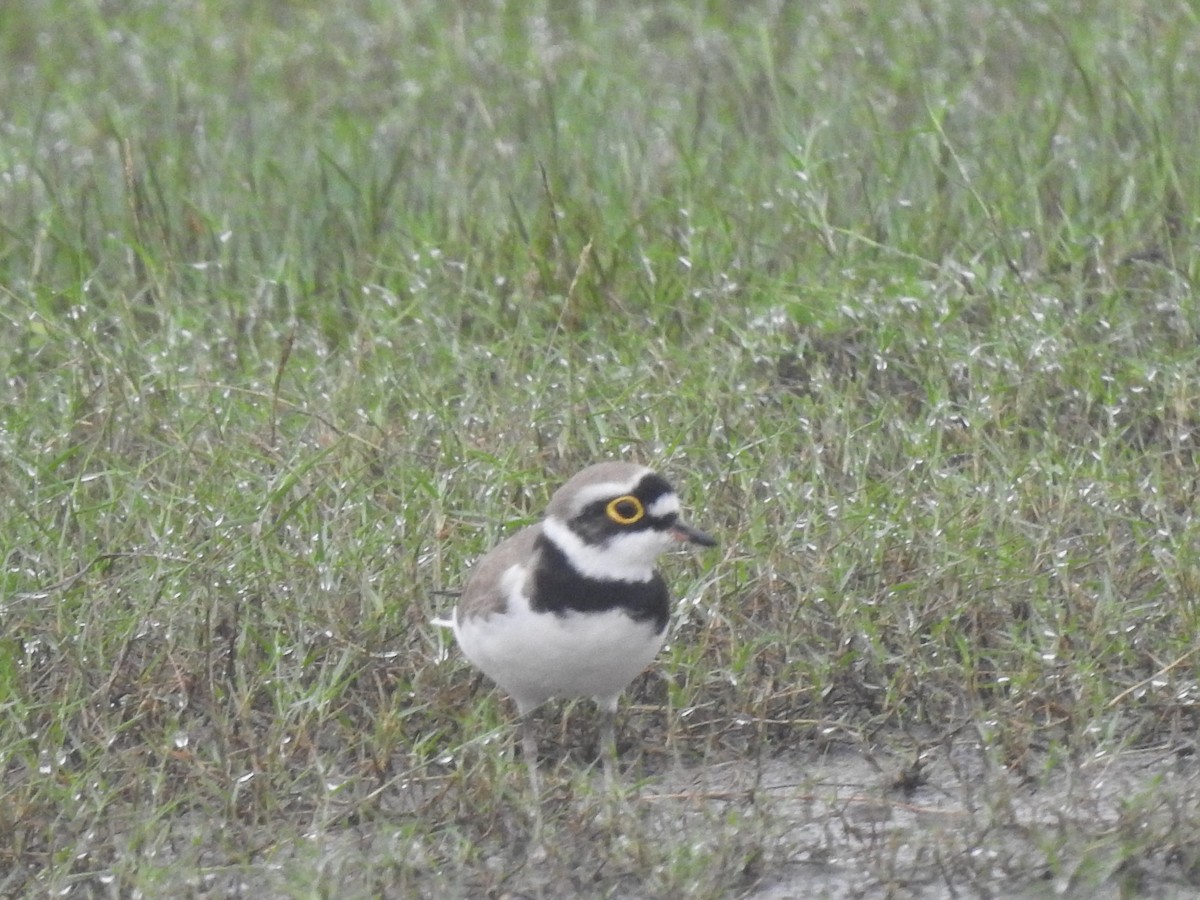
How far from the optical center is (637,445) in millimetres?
5391

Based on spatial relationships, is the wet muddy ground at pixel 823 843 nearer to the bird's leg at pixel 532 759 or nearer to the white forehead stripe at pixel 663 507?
the bird's leg at pixel 532 759

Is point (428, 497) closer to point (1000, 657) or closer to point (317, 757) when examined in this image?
point (317, 757)

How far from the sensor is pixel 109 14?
9.26 meters

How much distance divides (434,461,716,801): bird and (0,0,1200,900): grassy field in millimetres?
220

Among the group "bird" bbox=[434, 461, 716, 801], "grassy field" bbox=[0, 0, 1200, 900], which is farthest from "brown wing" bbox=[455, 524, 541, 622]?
"grassy field" bbox=[0, 0, 1200, 900]

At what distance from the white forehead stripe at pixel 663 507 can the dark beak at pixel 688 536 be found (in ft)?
0.12

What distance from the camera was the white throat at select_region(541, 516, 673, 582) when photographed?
4.09 m

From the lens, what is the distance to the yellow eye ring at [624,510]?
4109 mm

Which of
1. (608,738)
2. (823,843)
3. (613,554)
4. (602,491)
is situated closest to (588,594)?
(613,554)

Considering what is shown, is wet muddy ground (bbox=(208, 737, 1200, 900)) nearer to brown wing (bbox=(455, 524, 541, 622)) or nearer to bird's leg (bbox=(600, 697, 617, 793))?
bird's leg (bbox=(600, 697, 617, 793))

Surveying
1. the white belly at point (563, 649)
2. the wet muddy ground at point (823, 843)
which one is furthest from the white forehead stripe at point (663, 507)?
the wet muddy ground at point (823, 843)

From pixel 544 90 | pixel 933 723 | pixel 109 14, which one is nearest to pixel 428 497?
pixel 933 723

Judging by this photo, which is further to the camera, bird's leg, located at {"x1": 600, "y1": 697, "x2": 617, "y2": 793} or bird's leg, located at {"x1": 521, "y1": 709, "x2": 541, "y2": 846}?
bird's leg, located at {"x1": 600, "y1": 697, "x2": 617, "y2": 793}

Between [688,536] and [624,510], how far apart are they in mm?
162
